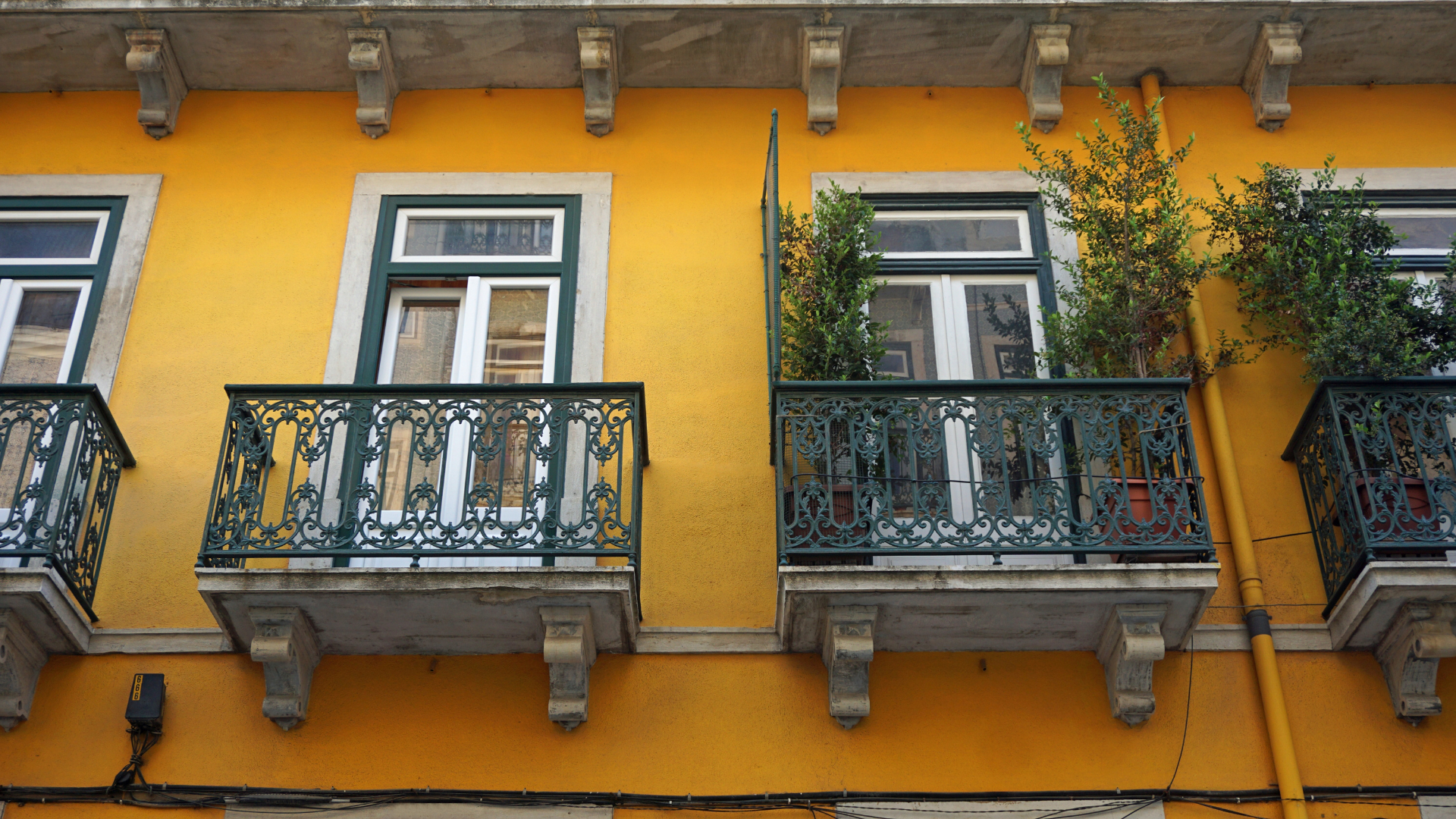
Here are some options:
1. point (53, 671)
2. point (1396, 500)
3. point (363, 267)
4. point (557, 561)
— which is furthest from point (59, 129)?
point (1396, 500)

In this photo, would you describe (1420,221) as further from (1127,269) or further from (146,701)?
(146,701)

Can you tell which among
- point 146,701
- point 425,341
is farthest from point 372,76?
point 146,701

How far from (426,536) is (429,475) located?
539 millimetres

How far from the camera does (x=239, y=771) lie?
684cm

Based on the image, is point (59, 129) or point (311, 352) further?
point (59, 129)

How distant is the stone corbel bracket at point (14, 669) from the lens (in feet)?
22.3

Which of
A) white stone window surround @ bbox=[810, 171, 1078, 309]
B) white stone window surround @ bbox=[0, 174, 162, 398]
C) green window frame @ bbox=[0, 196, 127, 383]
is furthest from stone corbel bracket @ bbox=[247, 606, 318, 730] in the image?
white stone window surround @ bbox=[810, 171, 1078, 309]

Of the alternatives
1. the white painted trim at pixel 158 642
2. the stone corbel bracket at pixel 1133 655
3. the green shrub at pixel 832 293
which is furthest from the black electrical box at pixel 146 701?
the stone corbel bracket at pixel 1133 655

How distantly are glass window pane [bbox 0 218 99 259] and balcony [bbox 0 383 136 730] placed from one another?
1407 mm

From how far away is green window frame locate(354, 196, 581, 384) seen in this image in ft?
26.9

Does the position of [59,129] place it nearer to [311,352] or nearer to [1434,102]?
[311,352]

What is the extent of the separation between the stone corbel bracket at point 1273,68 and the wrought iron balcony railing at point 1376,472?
240 centimetres

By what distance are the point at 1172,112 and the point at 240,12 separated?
5873 millimetres

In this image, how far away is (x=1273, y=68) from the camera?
29.3 ft
